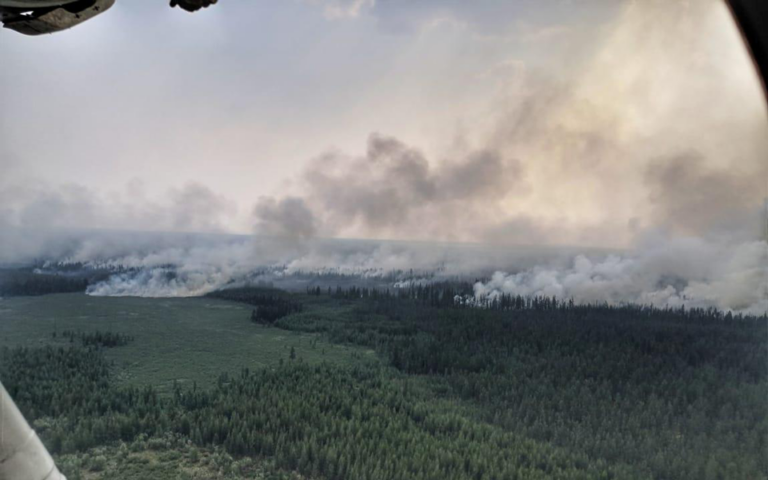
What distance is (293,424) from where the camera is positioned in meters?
3.41

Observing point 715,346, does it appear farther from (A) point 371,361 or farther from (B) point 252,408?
(B) point 252,408

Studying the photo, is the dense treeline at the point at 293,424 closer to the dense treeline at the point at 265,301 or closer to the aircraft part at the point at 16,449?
the dense treeline at the point at 265,301

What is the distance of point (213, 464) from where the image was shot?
3.13 m

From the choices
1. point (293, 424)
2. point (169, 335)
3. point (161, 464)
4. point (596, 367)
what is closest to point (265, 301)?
point (169, 335)

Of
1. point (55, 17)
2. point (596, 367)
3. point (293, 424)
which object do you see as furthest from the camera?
point (596, 367)

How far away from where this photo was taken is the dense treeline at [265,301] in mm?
4164

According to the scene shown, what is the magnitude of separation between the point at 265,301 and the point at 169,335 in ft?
2.81

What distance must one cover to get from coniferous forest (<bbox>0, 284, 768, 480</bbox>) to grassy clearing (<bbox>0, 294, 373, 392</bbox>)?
0.31 ft

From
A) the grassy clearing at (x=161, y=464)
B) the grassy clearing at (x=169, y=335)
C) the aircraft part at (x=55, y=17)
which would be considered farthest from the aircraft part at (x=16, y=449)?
the grassy clearing at (x=169, y=335)

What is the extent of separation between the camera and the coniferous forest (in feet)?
10.6

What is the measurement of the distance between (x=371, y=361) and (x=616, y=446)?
2.00m

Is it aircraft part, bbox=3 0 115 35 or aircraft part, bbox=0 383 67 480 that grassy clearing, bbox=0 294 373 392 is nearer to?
aircraft part, bbox=0 383 67 480

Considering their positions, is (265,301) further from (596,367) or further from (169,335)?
(596,367)

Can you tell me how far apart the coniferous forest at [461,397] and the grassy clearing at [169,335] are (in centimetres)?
10
